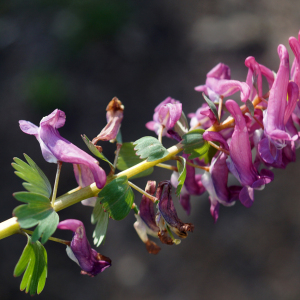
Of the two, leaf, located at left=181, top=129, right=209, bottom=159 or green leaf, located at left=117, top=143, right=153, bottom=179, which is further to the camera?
green leaf, located at left=117, top=143, right=153, bottom=179

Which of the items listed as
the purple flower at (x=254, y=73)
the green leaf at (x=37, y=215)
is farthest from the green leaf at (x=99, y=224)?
the purple flower at (x=254, y=73)

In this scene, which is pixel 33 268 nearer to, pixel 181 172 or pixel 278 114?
pixel 181 172

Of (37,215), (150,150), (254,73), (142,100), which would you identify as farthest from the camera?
(142,100)

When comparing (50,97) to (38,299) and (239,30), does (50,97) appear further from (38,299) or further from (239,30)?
(239,30)

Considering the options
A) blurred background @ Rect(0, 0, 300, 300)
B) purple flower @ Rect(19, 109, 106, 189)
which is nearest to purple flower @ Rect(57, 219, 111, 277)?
purple flower @ Rect(19, 109, 106, 189)

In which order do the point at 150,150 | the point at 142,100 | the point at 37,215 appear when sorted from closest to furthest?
the point at 37,215 → the point at 150,150 → the point at 142,100

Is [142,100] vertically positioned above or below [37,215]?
below

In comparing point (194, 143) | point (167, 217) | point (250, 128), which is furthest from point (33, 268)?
point (250, 128)

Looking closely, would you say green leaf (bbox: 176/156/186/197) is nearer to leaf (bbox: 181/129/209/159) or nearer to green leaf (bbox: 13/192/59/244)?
leaf (bbox: 181/129/209/159)
